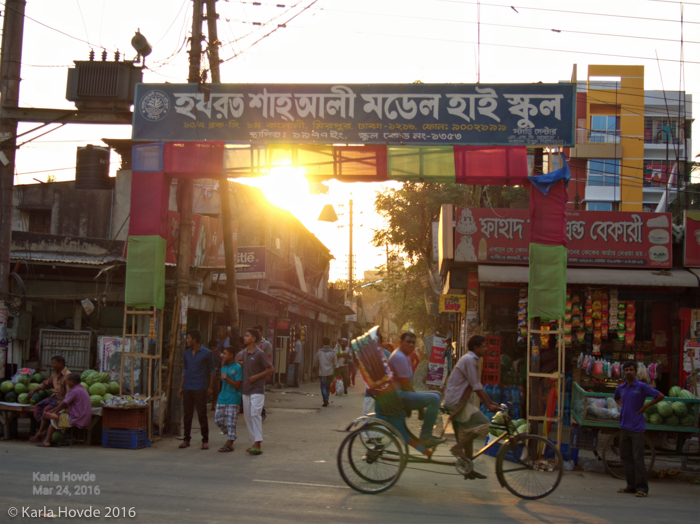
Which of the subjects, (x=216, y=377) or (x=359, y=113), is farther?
(x=216, y=377)

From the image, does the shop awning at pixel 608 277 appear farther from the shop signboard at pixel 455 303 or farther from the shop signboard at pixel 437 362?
the shop signboard at pixel 437 362

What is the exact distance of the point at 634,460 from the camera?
27.4 feet

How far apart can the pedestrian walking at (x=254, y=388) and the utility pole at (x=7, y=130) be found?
5.46m

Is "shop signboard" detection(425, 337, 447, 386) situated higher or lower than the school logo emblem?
lower

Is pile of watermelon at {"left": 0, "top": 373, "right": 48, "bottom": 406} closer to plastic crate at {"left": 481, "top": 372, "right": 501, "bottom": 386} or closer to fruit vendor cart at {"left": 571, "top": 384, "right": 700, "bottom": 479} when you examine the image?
plastic crate at {"left": 481, "top": 372, "right": 501, "bottom": 386}

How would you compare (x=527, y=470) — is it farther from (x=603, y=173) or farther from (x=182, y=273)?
(x=603, y=173)

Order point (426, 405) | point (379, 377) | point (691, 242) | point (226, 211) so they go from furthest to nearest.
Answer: point (226, 211), point (691, 242), point (426, 405), point (379, 377)

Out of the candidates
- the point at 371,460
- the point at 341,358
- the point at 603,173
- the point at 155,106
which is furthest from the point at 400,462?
the point at 603,173

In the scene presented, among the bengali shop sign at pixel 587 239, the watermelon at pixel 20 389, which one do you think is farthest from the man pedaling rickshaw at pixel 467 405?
the watermelon at pixel 20 389

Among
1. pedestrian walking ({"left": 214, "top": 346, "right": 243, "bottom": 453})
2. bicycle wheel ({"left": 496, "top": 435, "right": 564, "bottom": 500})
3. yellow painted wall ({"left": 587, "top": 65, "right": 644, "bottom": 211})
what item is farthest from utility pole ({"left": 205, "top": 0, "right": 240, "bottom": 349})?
yellow painted wall ({"left": 587, "top": 65, "right": 644, "bottom": 211})

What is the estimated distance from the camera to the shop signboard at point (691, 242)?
13.7 m

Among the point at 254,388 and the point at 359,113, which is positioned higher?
the point at 359,113

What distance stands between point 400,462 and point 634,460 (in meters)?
3.19

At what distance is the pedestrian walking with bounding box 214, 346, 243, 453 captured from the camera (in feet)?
33.3
